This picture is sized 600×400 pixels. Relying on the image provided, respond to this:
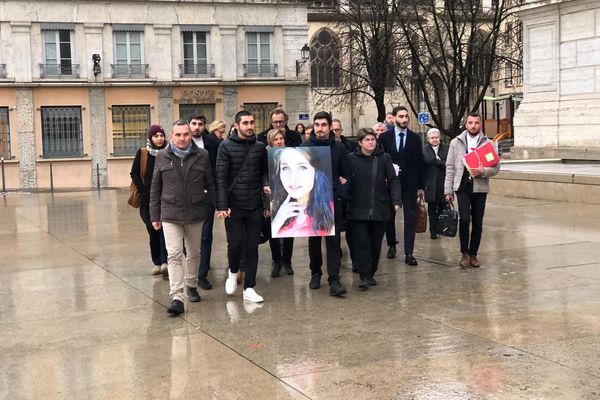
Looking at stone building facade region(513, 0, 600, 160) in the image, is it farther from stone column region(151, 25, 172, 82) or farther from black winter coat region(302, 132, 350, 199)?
stone column region(151, 25, 172, 82)

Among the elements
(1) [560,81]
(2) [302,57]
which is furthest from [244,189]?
(2) [302,57]

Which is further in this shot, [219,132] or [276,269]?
[219,132]

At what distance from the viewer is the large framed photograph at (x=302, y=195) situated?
804cm

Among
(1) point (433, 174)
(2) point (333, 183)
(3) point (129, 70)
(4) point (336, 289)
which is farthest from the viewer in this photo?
(3) point (129, 70)

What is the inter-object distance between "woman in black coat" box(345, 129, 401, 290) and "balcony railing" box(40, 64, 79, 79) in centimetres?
2895

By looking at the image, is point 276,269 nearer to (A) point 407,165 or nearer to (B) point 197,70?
(A) point 407,165

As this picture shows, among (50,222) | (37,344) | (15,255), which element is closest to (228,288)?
(37,344)

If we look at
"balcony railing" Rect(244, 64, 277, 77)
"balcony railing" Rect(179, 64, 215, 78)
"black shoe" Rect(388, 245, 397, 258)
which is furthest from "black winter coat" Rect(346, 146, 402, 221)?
"balcony railing" Rect(244, 64, 277, 77)

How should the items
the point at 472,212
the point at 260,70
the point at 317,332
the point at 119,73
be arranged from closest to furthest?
the point at 317,332, the point at 472,212, the point at 119,73, the point at 260,70

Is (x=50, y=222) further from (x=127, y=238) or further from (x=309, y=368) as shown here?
(x=309, y=368)

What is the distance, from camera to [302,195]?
26.5ft

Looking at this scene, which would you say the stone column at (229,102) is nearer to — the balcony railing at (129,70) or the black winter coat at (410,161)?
the balcony railing at (129,70)

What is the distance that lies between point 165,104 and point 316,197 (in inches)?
1150

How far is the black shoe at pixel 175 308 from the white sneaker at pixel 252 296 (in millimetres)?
774
